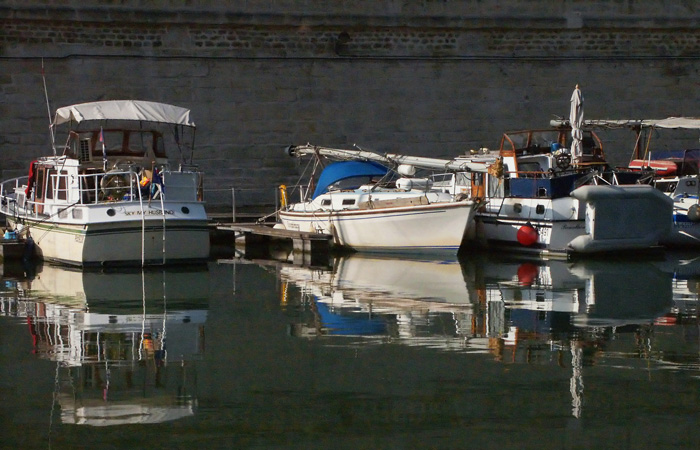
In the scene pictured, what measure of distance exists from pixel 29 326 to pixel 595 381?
572 centimetres

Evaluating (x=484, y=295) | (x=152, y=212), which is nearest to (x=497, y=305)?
(x=484, y=295)

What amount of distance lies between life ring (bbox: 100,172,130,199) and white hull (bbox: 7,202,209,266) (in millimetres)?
478

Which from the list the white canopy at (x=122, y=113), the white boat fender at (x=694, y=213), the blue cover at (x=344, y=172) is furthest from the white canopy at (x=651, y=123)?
the white canopy at (x=122, y=113)

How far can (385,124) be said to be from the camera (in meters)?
22.7

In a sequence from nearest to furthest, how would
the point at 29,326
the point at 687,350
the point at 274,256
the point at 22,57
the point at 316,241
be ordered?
the point at 687,350 < the point at 29,326 < the point at 316,241 < the point at 274,256 < the point at 22,57

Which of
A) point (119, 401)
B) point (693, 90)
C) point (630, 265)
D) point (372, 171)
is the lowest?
point (119, 401)

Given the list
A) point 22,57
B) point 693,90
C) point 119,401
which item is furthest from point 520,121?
point 119,401

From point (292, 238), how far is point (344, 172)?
5.20ft

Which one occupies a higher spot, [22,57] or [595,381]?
[22,57]

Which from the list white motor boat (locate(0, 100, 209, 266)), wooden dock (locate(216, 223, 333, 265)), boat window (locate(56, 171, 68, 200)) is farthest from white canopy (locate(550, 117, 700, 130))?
boat window (locate(56, 171, 68, 200))

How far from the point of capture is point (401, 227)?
1773cm

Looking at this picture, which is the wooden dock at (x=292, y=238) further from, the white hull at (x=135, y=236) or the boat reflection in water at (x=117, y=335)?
the white hull at (x=135, y=236)

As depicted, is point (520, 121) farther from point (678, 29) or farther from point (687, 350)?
point (687, 350)

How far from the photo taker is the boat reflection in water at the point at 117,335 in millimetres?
8477
